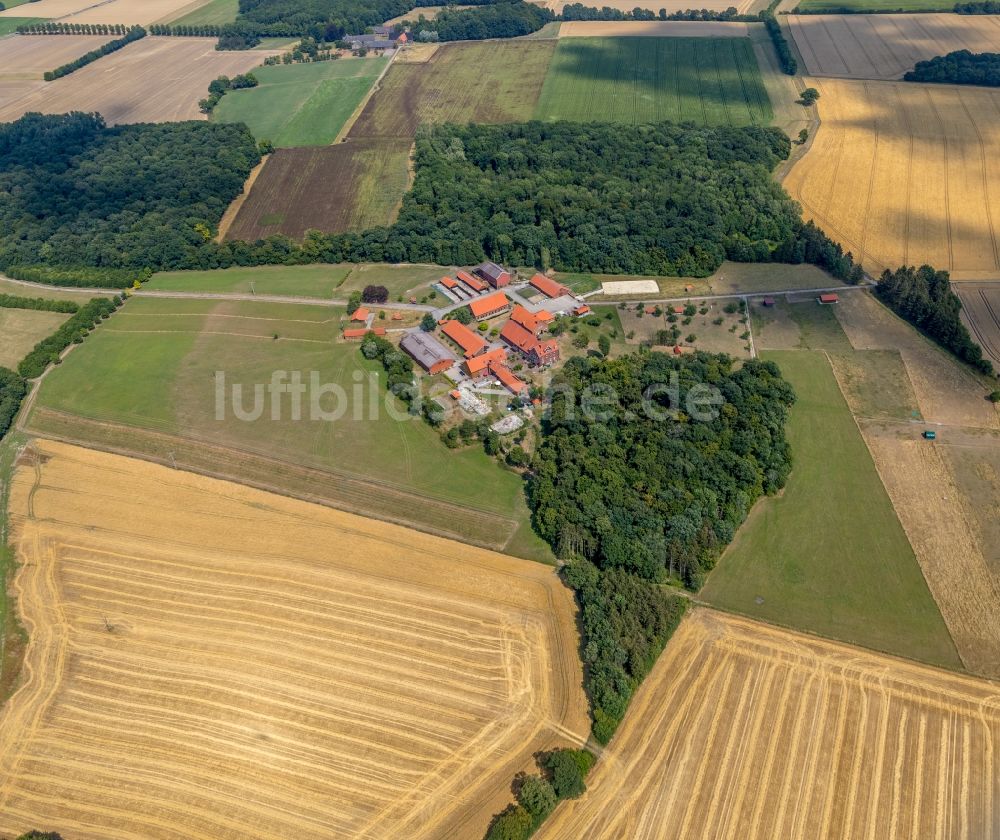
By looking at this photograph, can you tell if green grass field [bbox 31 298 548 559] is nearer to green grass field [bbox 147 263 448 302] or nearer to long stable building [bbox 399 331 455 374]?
green grass field [bbox 147 263 448 302]

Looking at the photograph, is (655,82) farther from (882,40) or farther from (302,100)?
(302,100)

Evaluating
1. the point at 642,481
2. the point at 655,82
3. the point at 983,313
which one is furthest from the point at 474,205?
the point at 983,313

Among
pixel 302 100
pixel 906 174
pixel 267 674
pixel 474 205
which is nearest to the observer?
pixel 267 674

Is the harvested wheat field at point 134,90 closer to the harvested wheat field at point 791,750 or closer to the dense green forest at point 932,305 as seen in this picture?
the dense green forest at point 932,305

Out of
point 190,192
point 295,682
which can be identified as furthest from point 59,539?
point 190,192

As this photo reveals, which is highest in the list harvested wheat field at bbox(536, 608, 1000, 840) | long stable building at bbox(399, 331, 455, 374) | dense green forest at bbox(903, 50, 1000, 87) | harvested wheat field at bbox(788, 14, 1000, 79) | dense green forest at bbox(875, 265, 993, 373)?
harvested wheat field at bbox(788, 14, 1000, 79)

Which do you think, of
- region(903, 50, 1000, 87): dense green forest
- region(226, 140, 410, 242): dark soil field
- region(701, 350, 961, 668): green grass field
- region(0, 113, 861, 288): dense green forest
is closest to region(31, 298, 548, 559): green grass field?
region(0, 113, 861, 288): dense green forest
